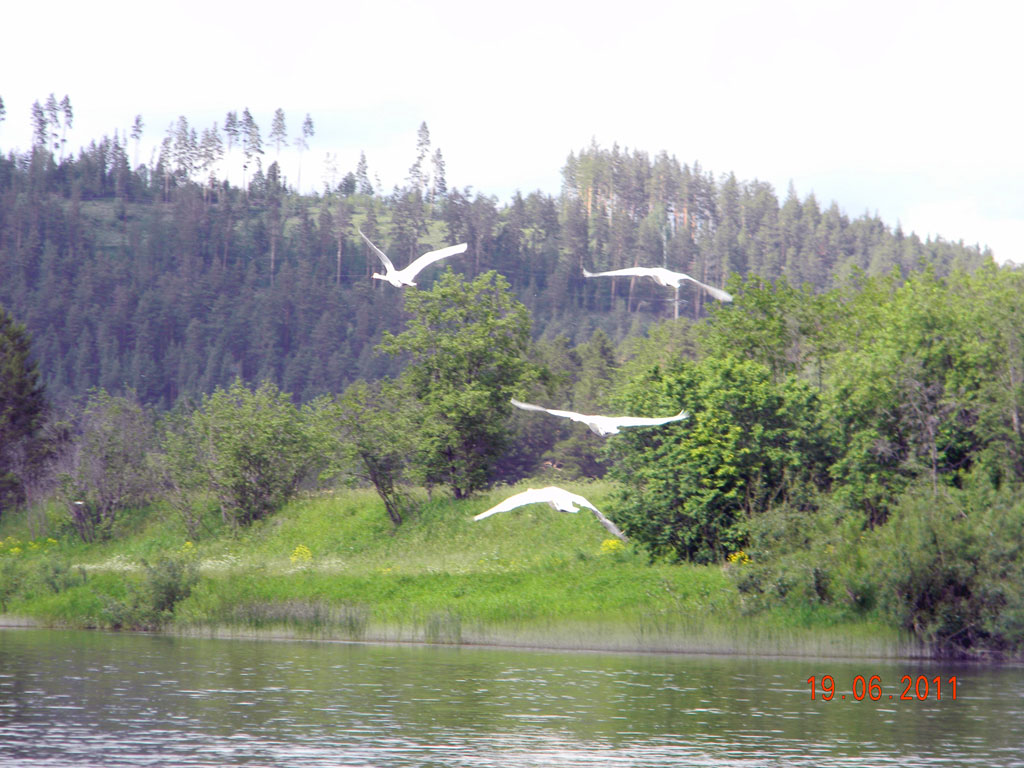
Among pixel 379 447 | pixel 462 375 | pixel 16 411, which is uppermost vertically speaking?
pixel 462 375

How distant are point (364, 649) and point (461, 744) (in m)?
13.4

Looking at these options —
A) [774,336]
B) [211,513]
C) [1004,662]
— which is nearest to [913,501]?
[1004,662]

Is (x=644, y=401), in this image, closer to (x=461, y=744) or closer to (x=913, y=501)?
(x=913, y=501)

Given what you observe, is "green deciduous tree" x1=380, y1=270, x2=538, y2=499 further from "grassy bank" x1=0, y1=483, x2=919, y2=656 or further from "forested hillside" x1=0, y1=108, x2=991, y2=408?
"forested hillside" x1=0, y1=108, x2=991, y2=408

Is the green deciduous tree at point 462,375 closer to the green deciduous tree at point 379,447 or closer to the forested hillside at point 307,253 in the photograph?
the green deciduous tree at point 379,447

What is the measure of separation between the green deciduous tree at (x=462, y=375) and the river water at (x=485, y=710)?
64.9ft

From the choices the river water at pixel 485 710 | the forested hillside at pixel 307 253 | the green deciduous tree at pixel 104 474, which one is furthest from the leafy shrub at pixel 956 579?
the forested hillside at pixel 307 253

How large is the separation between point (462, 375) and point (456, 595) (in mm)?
16790

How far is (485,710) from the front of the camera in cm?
2069

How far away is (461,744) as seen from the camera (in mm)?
17719

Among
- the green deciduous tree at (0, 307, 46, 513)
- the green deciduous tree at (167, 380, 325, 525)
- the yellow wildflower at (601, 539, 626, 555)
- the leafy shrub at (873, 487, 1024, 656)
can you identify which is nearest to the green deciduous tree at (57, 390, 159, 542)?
the green deciduous tree at (167, 380, 325, 525)
